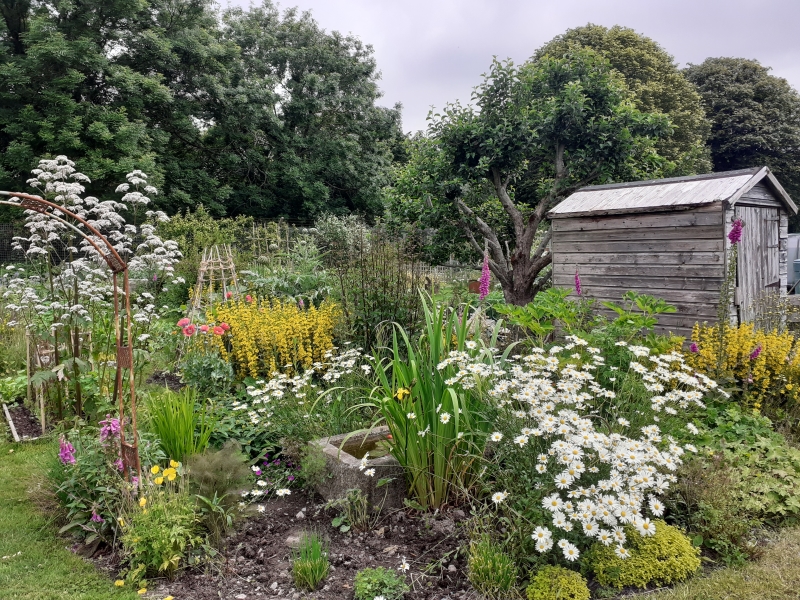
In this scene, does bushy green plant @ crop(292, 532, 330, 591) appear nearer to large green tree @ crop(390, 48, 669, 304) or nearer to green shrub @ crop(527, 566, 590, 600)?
green shrub @ crop(527, 566, 590, 600)

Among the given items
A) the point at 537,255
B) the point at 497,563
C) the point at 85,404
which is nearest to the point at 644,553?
the point at 497,563

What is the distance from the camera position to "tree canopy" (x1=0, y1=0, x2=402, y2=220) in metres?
15.4

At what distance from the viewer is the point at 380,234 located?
18.8 feet

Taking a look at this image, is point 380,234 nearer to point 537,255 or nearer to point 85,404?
point 85,404

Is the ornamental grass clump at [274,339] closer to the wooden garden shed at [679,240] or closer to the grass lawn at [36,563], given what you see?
the grass lawn at [36,563]

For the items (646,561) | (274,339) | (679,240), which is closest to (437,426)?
(646,561)

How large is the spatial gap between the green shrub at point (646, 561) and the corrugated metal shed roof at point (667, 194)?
4.28 m

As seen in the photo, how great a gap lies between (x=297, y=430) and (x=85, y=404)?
64.7 inches

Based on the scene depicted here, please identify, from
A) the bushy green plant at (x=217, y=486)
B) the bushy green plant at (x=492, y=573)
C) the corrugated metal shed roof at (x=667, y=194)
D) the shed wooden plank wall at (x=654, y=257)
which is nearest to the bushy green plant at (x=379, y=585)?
the bushy green plant at (x=492, y=573)

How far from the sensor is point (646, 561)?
2432 millimetres

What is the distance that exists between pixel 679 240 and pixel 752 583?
4355 mm

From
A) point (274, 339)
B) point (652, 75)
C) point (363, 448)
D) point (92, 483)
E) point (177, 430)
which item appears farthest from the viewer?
point (652, 75)

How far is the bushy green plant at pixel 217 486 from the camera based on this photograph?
2.89 meters

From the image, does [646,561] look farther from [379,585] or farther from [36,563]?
[36,563]
